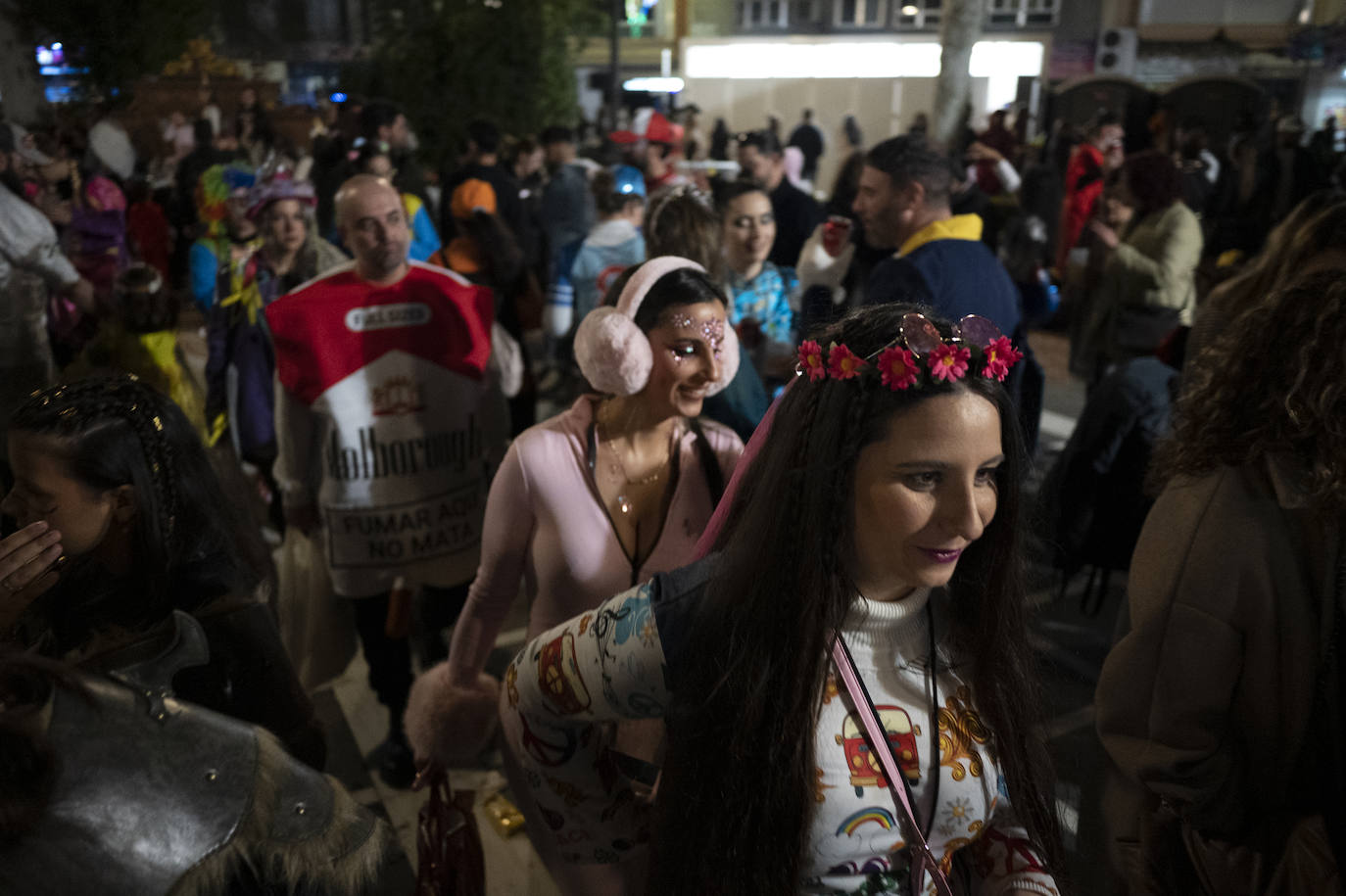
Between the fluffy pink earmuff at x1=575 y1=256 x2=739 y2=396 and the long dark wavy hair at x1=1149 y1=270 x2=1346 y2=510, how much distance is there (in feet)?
3.34

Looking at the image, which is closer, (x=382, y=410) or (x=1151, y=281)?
(x=382, y=410)

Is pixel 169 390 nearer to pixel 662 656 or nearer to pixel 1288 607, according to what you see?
pixel 662 656

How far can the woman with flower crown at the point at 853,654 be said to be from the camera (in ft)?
4.41

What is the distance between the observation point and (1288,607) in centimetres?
171

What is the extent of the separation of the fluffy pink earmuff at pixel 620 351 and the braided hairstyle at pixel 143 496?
32.9 inches

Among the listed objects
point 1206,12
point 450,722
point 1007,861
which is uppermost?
point 1206,12

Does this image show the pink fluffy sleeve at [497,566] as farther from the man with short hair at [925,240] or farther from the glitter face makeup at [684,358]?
the man with short hair at [925,240]

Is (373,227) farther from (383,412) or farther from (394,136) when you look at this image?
(394,136)

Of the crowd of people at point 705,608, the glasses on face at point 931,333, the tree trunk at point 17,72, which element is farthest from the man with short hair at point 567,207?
the tree trunk at point 17,72

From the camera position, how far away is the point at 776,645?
138cm

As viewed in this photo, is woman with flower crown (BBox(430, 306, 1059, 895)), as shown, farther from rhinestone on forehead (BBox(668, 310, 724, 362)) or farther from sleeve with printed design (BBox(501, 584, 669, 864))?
rhinestone on forehead (BBox(668, 310, 724, 362))

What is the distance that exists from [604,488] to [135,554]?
964 mm

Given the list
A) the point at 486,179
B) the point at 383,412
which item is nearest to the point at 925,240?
the point at 383,412

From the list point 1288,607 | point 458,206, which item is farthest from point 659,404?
point 458,206
